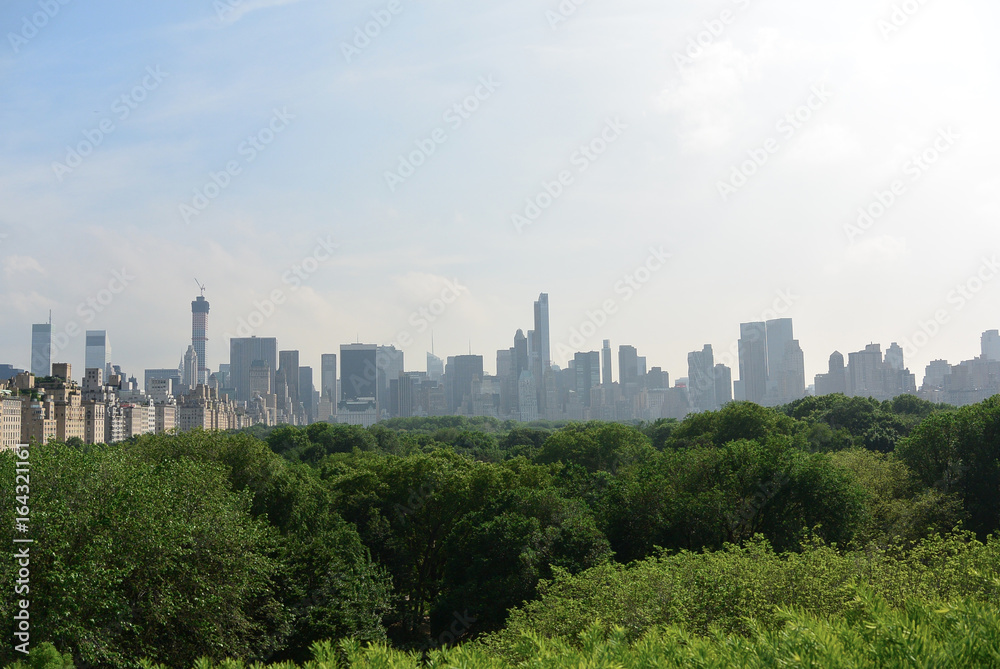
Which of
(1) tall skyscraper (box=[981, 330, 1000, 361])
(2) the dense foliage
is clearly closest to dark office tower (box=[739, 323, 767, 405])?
(1) tall skyscraper (box=[981, 330, 1000, 361])

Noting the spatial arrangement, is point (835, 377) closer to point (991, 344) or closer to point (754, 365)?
point (754, 365)

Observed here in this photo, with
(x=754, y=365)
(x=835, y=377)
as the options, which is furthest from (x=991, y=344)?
(x=754, y=365)

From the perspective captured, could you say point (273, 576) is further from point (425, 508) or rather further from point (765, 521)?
point (765, 521)

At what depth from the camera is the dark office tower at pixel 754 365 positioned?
191m

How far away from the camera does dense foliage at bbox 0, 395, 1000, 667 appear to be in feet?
32.2

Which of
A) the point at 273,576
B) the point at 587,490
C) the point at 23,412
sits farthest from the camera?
the point at 23,412

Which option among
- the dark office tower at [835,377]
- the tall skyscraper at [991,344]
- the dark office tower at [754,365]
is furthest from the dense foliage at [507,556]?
the dark office tower at [754,365]

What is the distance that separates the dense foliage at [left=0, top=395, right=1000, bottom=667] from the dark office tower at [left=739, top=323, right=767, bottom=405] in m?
163

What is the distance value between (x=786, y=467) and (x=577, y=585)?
11191 mm

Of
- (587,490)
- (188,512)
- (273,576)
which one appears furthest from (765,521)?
(188,512)

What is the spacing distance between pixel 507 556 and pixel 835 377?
167228 mm

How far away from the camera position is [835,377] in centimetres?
16812

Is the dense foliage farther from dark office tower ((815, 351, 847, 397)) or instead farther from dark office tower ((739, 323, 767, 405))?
dark office tower ((739, 323, 767, 405))

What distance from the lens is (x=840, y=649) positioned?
20.6 feet
